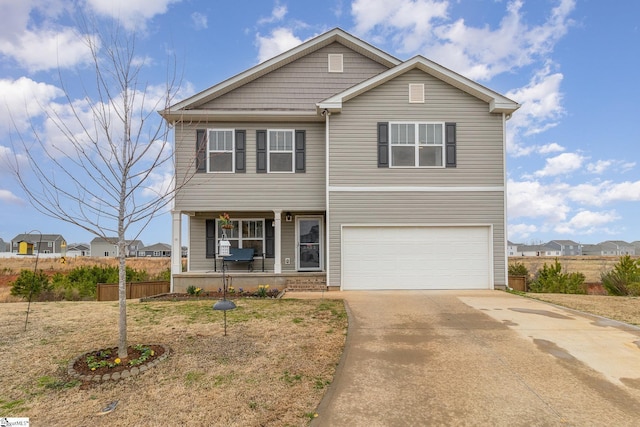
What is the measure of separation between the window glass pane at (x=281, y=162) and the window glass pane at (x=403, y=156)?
11.4 feet

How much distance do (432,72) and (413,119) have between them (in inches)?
63.9

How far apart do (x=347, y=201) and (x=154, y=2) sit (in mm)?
7102

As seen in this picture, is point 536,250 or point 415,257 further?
point 536,250

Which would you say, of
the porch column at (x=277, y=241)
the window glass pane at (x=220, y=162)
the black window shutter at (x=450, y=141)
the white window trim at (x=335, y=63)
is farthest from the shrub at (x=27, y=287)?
the black window shutter at (x=450, y=141)

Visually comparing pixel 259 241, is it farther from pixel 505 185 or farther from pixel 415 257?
pixel 505 185

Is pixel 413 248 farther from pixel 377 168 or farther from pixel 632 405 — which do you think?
pixel 632 405

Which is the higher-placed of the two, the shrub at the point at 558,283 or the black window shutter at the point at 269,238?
the black window shutter at the point at 269,238

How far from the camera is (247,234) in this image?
13203 millimetres

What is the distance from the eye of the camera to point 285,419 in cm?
349

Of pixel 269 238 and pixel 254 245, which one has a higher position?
pixel 269 238

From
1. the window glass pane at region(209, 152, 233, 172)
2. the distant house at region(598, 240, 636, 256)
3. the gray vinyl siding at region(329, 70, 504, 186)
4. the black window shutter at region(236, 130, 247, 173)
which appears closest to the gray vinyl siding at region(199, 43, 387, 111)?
the black window shutter at region(236, 130, 247, 173)

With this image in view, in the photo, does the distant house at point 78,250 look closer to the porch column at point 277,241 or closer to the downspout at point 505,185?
the porch column at point 277,241

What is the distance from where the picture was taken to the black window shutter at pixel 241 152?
12.2 metres

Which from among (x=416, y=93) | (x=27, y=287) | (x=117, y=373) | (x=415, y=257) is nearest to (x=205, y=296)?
(x=117, y=373)
